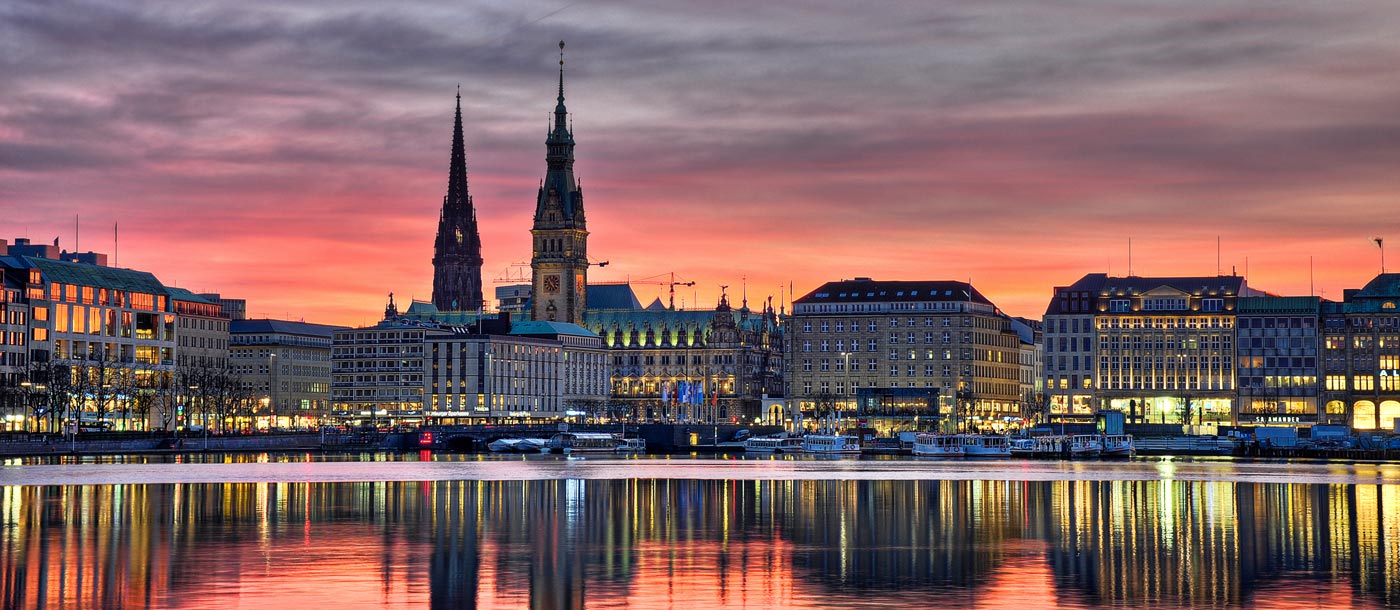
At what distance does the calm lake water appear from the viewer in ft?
175

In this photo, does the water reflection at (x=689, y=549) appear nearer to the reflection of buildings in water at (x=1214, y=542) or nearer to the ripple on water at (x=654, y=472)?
the reflection of buildings in water at (x=1214, y=542)

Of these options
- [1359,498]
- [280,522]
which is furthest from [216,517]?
[1359,498]

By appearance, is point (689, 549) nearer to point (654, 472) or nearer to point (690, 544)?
point (690, 544)

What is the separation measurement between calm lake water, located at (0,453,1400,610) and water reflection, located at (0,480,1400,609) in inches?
6.2

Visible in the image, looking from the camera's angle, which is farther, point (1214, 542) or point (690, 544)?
point (1214, 542)

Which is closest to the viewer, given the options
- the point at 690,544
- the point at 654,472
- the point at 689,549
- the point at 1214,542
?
the point at 689,549

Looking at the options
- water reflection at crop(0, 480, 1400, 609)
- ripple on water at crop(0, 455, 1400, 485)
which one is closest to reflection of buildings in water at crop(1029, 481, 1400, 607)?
water reflection at crop(0, 480, 1400, 609)

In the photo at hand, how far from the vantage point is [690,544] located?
6956 cm

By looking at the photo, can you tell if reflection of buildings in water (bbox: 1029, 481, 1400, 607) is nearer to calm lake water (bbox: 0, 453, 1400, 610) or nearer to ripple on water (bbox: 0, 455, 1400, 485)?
calm lake water (bbox: 0, 453, 1400, 610)

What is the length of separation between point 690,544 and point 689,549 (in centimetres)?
213

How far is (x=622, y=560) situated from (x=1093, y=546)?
54.3 ft

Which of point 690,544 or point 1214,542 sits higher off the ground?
point 690,544

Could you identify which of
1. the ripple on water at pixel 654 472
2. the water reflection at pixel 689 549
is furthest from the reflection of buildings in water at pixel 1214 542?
the ripple on water at pixel 654 472

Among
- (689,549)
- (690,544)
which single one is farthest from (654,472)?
(689,549)
